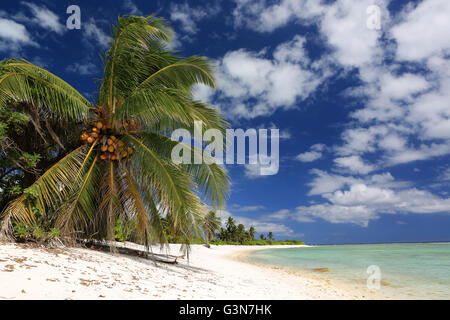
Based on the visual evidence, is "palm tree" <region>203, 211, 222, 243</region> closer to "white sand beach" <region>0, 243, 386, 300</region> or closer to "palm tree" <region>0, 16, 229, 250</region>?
"palm tree" <region>0, 16, 229, 250</region>

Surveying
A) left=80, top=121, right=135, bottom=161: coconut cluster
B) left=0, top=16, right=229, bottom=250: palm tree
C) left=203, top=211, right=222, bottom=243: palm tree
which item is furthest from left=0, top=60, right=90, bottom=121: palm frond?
left=203, top=211, right=222, bottom=243: palm tree

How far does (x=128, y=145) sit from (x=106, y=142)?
0.62m

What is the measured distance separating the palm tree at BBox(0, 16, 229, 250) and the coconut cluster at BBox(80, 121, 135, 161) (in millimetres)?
29

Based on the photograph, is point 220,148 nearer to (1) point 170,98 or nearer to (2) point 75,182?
(1) point 170,98

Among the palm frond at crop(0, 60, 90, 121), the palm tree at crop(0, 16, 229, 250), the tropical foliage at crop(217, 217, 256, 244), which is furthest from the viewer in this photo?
the tropical foliage at crop(217, 217, 256, 244)

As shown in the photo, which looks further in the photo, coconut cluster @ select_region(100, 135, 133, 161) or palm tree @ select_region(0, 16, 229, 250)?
coconut cluster @ select_region(100, 135, 133, 161)

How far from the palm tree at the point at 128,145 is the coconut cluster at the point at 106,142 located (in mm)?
29

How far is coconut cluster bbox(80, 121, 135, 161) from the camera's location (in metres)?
8.12

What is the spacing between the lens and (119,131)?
8.33 metres

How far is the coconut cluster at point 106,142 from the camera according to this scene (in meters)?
8.12

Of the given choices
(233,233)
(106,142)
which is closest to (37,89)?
(106,142)

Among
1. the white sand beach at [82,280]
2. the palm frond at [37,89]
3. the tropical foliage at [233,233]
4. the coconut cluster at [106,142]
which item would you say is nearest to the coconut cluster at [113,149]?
the coconut cluster at [106,142]

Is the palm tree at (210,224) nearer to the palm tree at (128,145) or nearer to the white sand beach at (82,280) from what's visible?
the palm tree at (128,145)
